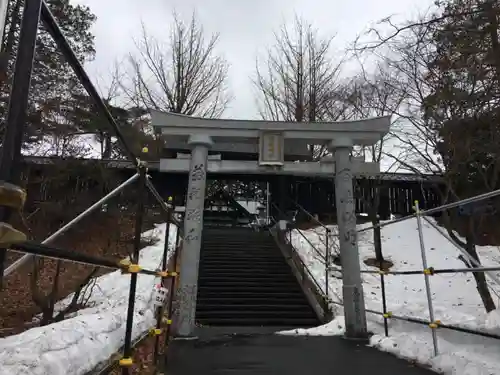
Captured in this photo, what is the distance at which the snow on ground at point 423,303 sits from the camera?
12.4 ft

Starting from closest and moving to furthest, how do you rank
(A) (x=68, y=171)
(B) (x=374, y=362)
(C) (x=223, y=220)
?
(B) (x=374, y=362) → (A) (x=68, y=171) → (C) (x=223, y=220)

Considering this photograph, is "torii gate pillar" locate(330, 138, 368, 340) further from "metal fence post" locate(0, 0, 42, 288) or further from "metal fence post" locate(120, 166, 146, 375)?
"metal fence post" locate(0, 0, 42, 288)

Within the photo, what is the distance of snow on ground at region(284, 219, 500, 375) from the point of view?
379cm

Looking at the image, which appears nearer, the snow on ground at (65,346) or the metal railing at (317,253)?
the snow on ground at (65,346)

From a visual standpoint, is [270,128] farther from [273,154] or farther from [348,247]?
[348,247]

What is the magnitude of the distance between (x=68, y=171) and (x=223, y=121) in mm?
4124

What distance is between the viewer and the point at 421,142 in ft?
32.3

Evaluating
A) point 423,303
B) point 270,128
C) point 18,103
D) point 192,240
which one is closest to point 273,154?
point 270,128

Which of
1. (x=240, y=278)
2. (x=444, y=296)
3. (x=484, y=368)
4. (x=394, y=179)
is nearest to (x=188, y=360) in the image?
(x=484, y=368)

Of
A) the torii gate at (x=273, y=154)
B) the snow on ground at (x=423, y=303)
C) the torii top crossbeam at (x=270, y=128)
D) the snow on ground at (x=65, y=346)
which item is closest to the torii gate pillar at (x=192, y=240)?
the torii gate at (x=273, y=154)

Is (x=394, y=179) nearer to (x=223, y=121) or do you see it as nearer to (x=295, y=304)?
(x=295, y=304)

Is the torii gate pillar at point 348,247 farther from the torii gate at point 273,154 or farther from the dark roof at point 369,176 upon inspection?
the dark roof at point 369,176

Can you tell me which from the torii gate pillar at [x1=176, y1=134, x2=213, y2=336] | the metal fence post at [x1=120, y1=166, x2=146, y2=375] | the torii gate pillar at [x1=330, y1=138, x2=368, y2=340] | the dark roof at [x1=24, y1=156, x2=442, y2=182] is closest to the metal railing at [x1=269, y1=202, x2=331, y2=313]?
the torii gate pillar at [x1=330, y1=138, x2=368, y2=340]

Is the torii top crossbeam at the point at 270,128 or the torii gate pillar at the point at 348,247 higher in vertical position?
the torii top crossbeam at the point at 270,128
